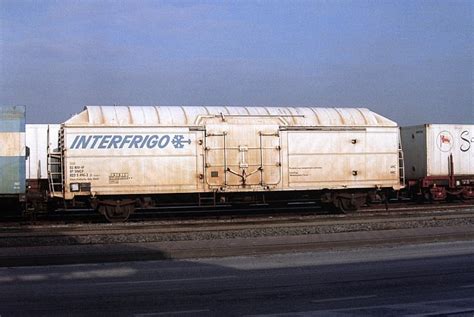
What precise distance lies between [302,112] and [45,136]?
377 inches

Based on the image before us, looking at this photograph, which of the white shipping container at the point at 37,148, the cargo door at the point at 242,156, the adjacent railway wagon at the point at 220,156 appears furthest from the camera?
the white shipping container at the point at 37,148

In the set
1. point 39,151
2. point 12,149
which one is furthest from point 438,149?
point 12,149

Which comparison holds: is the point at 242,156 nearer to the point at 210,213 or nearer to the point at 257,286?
the point at 210,213

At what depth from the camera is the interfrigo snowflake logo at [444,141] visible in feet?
88.7

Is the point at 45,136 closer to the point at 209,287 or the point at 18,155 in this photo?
the point at 18,155

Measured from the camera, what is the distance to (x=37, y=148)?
2303cm

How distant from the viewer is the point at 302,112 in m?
23.2

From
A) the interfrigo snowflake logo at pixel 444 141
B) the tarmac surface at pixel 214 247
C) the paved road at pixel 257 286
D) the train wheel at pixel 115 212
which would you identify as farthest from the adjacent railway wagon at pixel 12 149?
the interfrigo snowflake logo at pixel 444 141

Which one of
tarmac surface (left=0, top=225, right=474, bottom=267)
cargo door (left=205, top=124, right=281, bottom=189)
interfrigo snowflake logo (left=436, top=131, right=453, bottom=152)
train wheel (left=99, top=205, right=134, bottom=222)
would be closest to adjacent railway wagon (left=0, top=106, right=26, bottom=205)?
train wheel (left=99, top=205, right=134, bottom=222)

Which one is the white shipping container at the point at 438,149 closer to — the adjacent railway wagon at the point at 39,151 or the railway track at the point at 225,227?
the railway track at the point at 225,227

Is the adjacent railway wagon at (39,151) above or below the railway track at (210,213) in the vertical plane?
above

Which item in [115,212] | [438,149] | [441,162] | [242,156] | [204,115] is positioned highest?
[204,115]

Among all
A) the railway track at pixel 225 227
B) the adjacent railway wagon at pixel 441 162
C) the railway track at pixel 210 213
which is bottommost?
the railway track at pixel 225 227

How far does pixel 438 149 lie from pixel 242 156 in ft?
32.6
